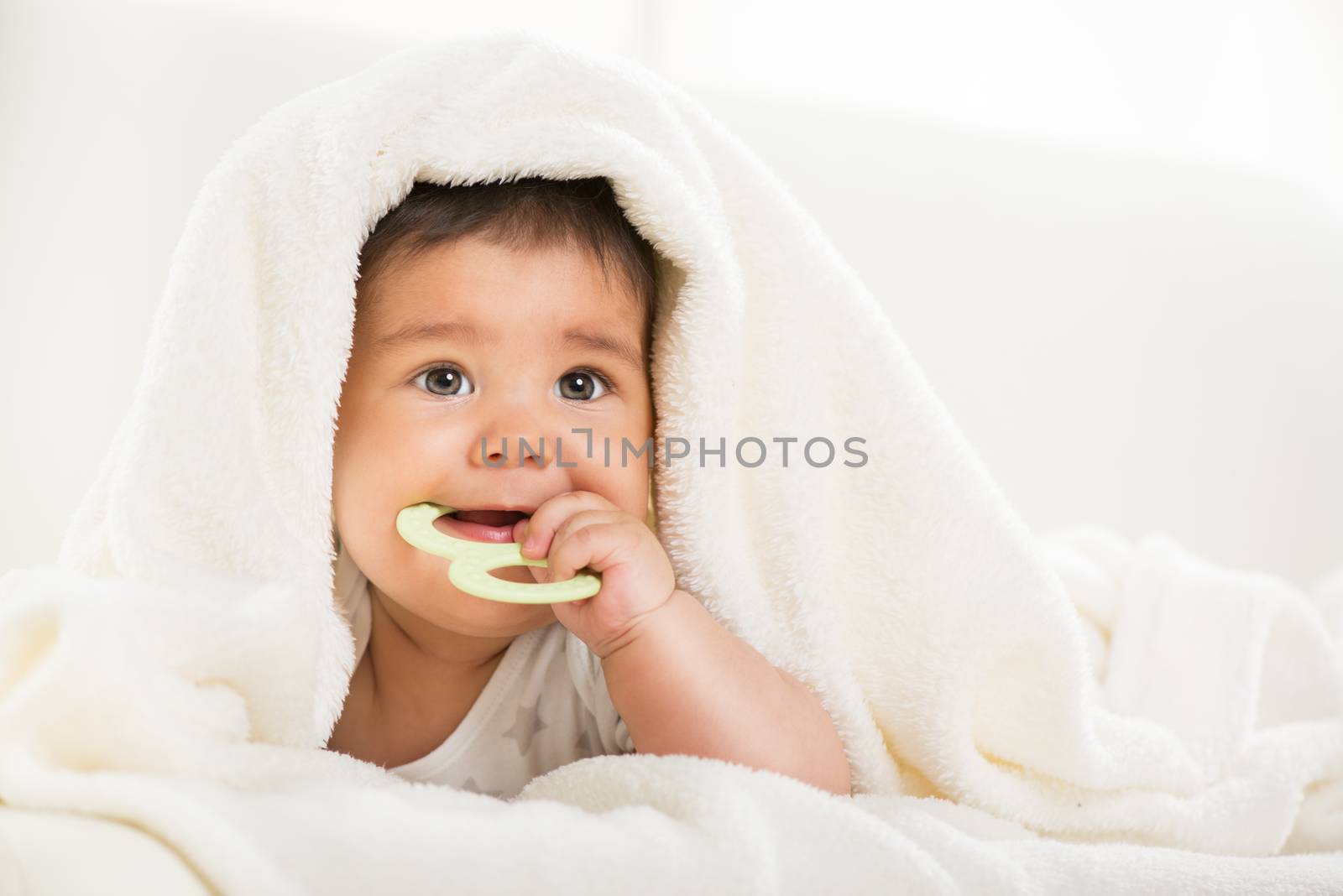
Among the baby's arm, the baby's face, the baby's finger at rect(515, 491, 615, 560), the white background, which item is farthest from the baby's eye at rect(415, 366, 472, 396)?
the white background

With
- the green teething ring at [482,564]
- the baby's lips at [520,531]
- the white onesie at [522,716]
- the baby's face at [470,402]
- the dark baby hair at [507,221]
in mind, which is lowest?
the white onesie at [522,716]

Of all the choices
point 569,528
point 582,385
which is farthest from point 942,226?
point 569,528

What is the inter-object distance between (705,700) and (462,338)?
11.6 inches

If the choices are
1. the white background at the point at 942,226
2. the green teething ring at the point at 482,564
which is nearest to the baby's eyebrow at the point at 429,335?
the green teething ring at the point at 482,564

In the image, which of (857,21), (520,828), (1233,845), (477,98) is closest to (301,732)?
(520,828)

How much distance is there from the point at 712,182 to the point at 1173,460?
925 millimetres

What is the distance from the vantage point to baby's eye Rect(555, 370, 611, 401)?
761 millimetres

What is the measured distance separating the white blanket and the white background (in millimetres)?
449

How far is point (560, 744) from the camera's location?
0.87 metres

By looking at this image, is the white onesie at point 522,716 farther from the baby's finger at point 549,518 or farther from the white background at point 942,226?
the white background at point 942,226

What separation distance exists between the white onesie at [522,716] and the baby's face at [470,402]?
0.36 feet

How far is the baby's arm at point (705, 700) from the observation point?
2.24 ft

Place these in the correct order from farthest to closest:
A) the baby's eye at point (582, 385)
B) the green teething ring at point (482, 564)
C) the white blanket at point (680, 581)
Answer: the baby's eye at point (582, 385)
the green teething ring at point (482, 564)
the white blanket at point (680, 581)

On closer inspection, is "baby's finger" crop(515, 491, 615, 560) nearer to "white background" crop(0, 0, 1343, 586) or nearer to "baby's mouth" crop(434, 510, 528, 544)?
"baby's mouth" crop(434, 510, 528, 544)
